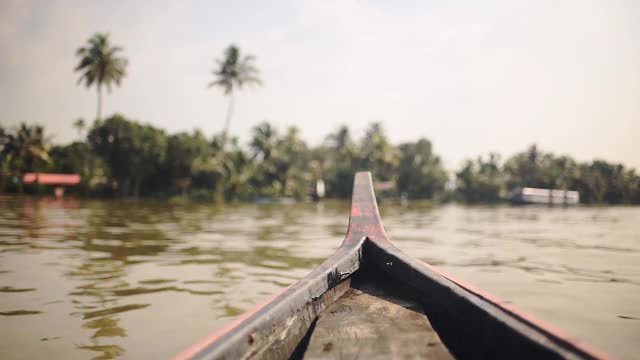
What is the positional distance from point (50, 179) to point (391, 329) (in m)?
42.0

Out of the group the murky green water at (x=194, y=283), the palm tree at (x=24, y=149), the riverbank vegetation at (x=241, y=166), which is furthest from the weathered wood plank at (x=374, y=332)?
the palm tree at (x=24, y=149)

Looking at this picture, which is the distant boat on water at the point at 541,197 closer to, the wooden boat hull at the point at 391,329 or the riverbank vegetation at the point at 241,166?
the riverbank vegetation at the point at 241,166

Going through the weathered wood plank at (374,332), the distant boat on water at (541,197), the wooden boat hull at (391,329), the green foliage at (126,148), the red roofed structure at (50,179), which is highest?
the green foliage at (126,148)

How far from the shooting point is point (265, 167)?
131 feet

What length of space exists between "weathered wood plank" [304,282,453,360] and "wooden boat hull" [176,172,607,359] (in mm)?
25

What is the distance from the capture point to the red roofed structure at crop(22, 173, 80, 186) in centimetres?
3609

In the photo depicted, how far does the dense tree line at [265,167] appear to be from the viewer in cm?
3294

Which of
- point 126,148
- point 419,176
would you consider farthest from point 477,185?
point 126,148

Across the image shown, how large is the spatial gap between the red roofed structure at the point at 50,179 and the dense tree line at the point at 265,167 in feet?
2.50

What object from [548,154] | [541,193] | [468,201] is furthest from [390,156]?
[548,154]

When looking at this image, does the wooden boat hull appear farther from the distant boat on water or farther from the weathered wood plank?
the distant boat on water

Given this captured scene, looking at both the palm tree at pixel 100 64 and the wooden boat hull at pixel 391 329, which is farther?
the palm tree at pixel 100 64

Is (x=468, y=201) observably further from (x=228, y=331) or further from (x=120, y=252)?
(x=228, y=331)

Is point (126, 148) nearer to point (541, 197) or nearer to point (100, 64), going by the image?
point (100, 64)
